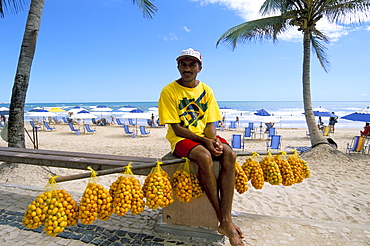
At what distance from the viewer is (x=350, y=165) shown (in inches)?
264

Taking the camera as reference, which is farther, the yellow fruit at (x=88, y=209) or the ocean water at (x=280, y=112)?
the ocean water at (x=280, y=112)

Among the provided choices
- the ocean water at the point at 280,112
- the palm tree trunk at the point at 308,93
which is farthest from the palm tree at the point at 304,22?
the ocean water at the point at 280,112

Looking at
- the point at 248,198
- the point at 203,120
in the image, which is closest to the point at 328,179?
the point at 248,198

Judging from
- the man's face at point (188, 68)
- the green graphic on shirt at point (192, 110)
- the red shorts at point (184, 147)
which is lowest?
the red shorts at point (184, 147)

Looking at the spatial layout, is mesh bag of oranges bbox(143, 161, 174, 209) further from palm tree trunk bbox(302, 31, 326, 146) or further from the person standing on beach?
palm tree trunk bbox(302, 31, 326, 146)

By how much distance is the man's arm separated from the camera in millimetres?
2090

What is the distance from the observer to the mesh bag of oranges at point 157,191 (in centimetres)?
197

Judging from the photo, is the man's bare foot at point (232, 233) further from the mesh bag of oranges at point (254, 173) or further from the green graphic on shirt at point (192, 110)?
the green graphic on shirt at point (192, 110)

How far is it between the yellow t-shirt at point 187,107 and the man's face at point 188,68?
12 centimetres

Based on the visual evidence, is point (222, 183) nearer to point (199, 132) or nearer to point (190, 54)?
point (199, 132)

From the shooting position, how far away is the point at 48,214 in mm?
1736

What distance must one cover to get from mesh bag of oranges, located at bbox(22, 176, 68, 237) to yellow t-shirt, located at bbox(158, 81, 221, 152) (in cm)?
112

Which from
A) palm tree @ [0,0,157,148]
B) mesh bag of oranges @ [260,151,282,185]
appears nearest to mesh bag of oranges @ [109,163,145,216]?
mesh bag of oranges @ [260,151,282,185]

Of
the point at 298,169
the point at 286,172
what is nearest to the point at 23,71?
the point at 286,172
